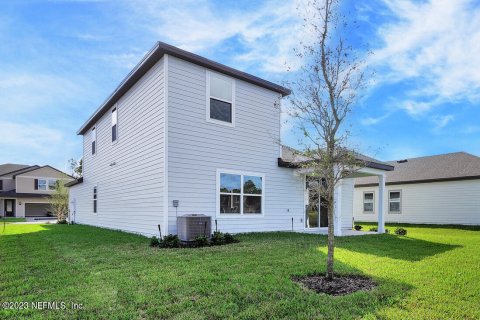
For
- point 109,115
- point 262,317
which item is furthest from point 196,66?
point 262,317

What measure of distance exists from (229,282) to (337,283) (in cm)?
161

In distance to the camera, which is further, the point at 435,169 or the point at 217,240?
the point at 435,169

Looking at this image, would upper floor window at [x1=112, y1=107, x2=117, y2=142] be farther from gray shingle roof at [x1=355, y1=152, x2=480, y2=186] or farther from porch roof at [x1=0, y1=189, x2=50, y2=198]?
porch roof at [x1=0, y1=189, x2=50, y2=198]

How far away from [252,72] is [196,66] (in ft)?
7.55

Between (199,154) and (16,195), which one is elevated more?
(199,154)

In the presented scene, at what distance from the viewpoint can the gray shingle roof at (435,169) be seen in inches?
724

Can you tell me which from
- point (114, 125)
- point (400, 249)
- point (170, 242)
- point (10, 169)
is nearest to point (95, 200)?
point (114, 125)

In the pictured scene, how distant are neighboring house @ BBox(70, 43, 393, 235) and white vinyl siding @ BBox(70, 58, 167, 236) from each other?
33 mm

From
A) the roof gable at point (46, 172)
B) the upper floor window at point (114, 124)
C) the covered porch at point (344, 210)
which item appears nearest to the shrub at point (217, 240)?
the covered porch at point (344, 210)

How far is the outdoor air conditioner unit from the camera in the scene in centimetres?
909

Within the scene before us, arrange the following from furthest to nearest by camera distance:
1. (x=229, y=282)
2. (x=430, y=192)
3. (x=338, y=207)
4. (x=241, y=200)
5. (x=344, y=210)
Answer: (x=430, y=192) < (x=344, y=210) < (x=338, y=207) < (x=241, y=200) < (x=229, y=282)

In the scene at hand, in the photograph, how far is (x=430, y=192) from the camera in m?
19.5

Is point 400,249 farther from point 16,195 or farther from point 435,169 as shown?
point 16,195

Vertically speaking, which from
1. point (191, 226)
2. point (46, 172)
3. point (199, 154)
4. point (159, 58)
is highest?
point (159, 58)
